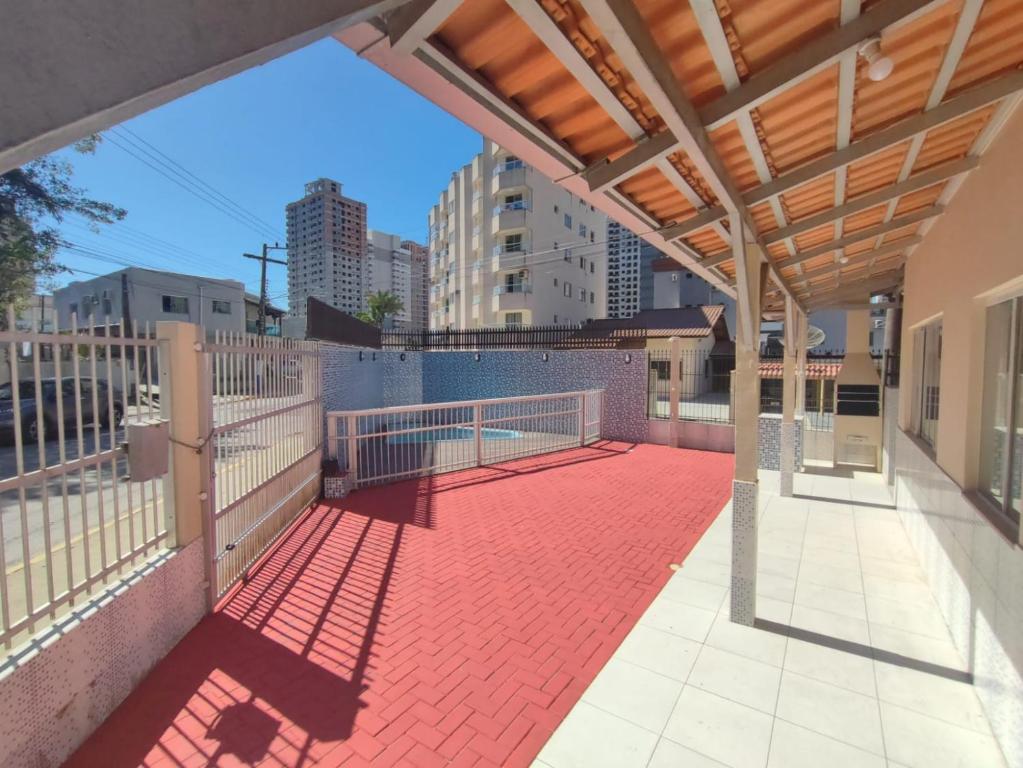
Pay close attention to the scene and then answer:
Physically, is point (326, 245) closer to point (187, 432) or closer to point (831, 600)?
point (187, 432)

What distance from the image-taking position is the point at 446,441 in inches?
332

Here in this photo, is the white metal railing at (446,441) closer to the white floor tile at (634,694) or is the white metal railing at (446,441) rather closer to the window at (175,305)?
the white floor tile at (634,694)

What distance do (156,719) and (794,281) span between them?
7368 millimetres

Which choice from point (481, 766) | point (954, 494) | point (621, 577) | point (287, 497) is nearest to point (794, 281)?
point (954, 494)

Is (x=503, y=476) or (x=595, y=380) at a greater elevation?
(x=595, y=380)

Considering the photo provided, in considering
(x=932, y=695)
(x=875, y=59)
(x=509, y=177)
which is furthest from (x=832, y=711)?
(x=509, y=177)

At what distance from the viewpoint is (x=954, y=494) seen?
330 centimetres

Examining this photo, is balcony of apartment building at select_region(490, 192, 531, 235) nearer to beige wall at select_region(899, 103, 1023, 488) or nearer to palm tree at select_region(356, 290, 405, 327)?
palm tree at select_region(356, 290, 405, 327)

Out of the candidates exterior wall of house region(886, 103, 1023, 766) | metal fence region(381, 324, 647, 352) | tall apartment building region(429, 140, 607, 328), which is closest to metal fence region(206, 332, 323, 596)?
exterior wall of house region(886, 103, 1023, 766)

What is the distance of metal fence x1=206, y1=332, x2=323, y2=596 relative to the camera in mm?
3717

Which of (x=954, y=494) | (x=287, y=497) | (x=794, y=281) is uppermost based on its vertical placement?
(x=794, y=281)

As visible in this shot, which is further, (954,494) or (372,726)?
(954,494)

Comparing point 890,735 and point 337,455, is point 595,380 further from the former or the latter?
point 890,735

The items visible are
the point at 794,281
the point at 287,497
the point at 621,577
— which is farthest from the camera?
the point at 794,281
